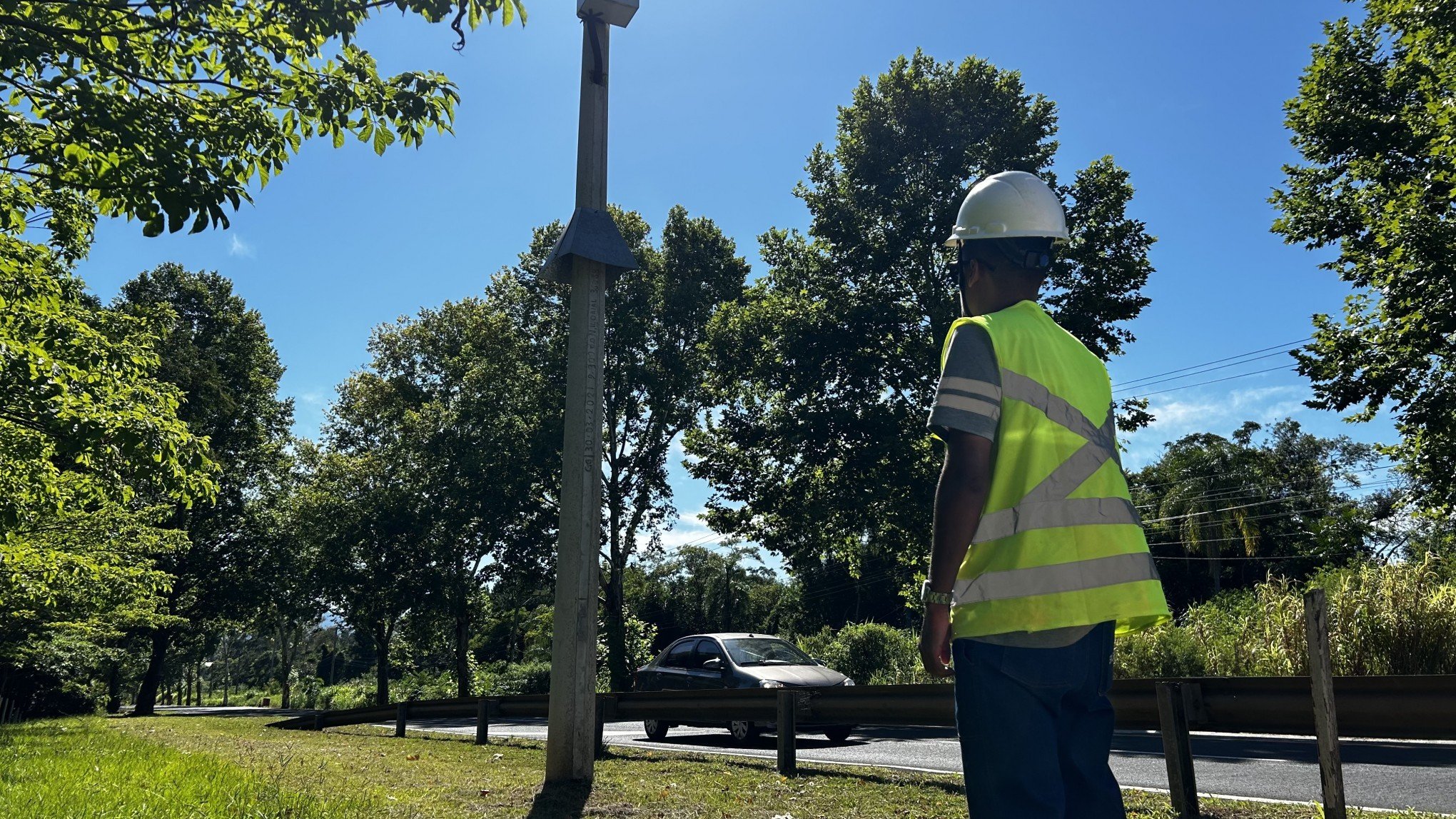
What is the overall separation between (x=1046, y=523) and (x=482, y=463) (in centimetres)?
3374

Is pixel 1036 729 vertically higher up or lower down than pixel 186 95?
lower down

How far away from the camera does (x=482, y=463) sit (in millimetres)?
34469

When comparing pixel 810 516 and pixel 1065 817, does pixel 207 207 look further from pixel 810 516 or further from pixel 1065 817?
pixel 810 516

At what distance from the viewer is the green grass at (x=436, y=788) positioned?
530cm

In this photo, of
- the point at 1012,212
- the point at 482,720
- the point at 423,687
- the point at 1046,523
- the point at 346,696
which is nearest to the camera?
the point at 1046,523

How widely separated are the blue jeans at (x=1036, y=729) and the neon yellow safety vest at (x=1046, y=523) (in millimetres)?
71

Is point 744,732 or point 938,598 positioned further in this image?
point 744,732

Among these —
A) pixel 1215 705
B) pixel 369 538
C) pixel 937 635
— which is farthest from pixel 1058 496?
pixel 369 538

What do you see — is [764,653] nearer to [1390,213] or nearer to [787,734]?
[787,734]

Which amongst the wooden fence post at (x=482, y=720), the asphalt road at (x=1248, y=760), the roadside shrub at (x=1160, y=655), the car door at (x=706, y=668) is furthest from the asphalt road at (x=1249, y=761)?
the roadside shrub at (x=1160, y=655)

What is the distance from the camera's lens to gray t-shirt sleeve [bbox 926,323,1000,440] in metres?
2.22

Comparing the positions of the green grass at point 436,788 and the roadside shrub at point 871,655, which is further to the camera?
the roadside shrub at point 871,655

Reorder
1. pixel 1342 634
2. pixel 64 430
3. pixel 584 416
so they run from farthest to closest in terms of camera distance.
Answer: pixel 1342 634
pixel 64 430
pixel 584 416

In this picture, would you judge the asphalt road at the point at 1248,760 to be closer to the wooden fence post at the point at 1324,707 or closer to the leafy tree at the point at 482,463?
the wooden fence post at the point at 1324,707
